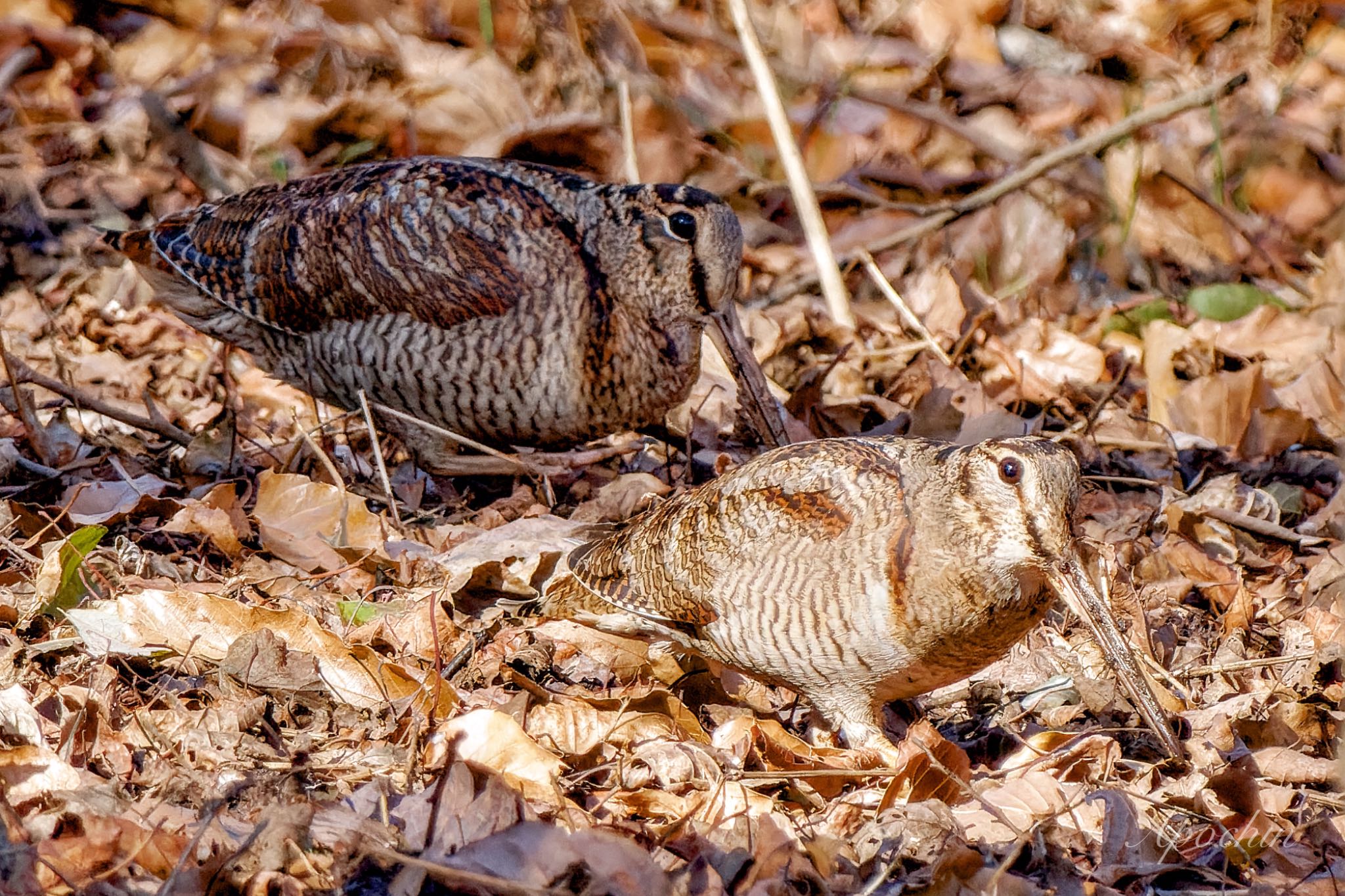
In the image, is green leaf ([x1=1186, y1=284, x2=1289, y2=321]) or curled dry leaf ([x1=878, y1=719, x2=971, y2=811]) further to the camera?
green leaf ([x1=1186, y1=284, x2=1289, y2=321])

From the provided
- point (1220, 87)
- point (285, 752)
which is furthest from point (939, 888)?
point (1220, 87)

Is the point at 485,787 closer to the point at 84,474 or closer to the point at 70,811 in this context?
Answer: the point at 70,811

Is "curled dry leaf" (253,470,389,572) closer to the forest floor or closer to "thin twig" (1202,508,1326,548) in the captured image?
the forest floor

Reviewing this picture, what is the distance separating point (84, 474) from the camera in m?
4.52

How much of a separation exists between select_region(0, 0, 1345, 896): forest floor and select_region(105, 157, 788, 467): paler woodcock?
26 cm

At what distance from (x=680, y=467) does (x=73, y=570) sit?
218 centimetres

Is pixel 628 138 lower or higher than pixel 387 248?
lower

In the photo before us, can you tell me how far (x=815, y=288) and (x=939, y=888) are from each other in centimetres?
407

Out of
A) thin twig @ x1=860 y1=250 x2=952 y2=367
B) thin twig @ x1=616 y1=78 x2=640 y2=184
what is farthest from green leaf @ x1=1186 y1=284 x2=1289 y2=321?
thin twig @ x1=616 y1=78 x2=640 y2=184

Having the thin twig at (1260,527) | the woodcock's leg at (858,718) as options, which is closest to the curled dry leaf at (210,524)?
the woodcock's leg at (858,718)

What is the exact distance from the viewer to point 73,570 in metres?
3.55

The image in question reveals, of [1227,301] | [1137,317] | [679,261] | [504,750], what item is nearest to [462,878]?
[504,750]

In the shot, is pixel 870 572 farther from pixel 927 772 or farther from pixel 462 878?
pixel 462 878

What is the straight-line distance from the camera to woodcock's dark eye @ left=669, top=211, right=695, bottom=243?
4.92 metres
